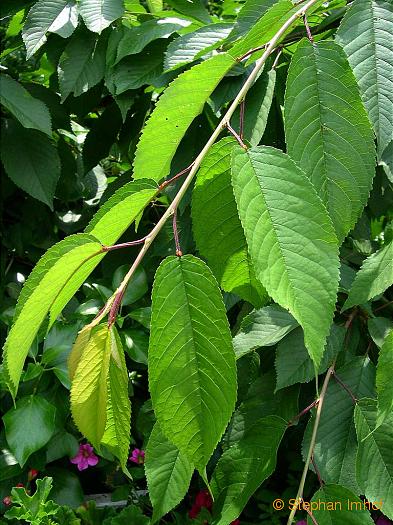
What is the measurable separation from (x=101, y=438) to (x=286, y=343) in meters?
0.57

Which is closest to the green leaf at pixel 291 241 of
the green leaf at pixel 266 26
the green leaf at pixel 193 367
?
the green leaf at pixel 193 367

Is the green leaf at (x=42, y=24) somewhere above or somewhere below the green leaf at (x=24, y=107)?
above

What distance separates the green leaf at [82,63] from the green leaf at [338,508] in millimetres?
861

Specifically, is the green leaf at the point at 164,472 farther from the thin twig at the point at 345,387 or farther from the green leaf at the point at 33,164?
the green leaf at the point at 33,164

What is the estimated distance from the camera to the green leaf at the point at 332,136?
2.07 feet

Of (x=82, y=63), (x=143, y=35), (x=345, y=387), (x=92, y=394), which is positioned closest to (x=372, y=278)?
(x=345, y=387)

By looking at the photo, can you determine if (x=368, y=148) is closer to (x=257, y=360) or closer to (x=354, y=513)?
(x=354, y=513)

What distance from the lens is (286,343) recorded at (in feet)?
3.42

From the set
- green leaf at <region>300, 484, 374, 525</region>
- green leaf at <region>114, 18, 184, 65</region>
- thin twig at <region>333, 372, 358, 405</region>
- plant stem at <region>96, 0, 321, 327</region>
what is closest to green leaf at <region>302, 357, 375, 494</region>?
thin twig at <region>333, 372, 358, 405</region>

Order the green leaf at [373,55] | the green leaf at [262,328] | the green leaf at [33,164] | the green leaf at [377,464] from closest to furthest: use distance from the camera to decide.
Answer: the green leaf at [373,55] < the green leaf at [377,464] < the green leaf at [262,328] < the green leaf at [33,164]

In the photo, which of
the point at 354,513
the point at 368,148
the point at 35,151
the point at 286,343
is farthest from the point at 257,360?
the point at 35,151

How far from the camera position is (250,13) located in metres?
0.93

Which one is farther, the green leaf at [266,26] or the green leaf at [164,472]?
the green leaf at [164,472]

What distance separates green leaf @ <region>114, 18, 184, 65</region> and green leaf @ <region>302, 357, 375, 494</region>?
63cm
